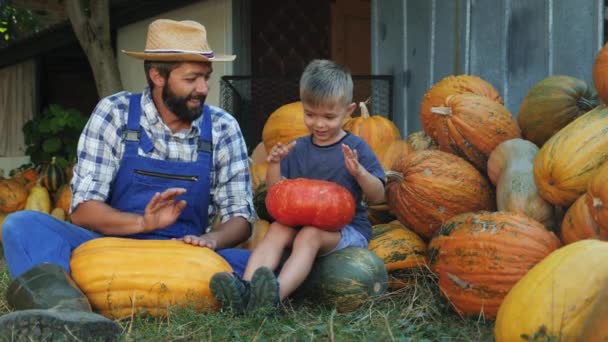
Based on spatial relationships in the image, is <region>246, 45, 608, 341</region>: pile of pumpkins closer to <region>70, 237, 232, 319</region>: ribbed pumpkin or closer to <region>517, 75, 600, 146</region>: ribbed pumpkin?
<region>517, 75, 600, 146</region>: ribbed pumpkin

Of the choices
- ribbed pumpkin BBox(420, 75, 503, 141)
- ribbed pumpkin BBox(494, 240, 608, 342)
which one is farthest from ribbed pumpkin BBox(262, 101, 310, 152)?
ribbed pumpkin BBox(494, 240, 608, 342)

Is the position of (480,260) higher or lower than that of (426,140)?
lower

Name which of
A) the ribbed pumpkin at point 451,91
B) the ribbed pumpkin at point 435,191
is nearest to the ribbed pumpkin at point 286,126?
the ribbed pumpkin at point 451,91

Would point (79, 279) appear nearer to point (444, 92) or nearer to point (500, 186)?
point (500, 186)

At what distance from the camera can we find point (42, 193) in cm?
856

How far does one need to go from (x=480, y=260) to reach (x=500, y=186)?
0.87 metres

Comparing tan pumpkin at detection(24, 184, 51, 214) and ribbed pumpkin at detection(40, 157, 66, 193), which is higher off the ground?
ribbed pumpkin at detection(40, 157, 66, 193)

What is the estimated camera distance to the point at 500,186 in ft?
14.8

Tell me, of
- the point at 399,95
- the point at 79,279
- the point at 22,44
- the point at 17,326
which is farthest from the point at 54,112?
the point at 17,326

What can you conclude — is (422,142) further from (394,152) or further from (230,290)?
(230,290)

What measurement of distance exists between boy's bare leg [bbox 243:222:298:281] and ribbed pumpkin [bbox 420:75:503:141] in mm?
1714

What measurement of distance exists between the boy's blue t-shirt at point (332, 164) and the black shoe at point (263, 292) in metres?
0.85

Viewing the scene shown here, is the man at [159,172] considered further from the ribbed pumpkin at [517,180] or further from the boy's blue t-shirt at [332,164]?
the ribbed pumpkin at [517,180]

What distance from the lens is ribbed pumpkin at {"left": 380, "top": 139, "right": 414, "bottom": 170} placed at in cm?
552
